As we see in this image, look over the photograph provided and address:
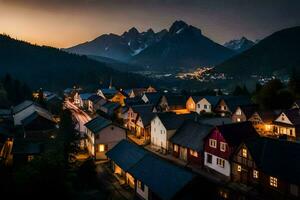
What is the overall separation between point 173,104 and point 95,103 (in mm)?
29334

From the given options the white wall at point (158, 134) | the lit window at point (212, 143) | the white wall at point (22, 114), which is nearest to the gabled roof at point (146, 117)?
the white wall at point (158, 134)

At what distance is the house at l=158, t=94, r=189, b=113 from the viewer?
290ft

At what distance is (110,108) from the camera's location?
87.9 meters

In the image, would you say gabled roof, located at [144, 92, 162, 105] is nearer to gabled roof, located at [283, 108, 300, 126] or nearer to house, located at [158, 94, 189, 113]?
house, located at [158, 94, 189, 113]

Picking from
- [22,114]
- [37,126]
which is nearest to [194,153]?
[37,126]

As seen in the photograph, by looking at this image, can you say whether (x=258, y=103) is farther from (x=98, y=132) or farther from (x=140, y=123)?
(x=98, y=132)

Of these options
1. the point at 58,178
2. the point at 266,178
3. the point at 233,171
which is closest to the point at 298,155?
the point at 266,178

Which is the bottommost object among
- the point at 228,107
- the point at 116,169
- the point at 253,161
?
the point at 116,169

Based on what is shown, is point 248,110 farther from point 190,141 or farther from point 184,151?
point 184,151

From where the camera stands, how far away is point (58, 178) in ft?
66.7

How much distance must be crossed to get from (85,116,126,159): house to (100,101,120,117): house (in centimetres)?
2793

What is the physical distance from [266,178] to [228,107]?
1710 inches

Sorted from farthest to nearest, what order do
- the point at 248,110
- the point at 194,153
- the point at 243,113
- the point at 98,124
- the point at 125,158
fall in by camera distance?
the point at 248,110, the point at 243,113, the point at 98,124, the point at 194,153, the point at 125,158

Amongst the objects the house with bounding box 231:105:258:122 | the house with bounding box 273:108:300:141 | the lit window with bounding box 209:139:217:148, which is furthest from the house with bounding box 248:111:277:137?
the lit window with bounding box 209:139:217:148
